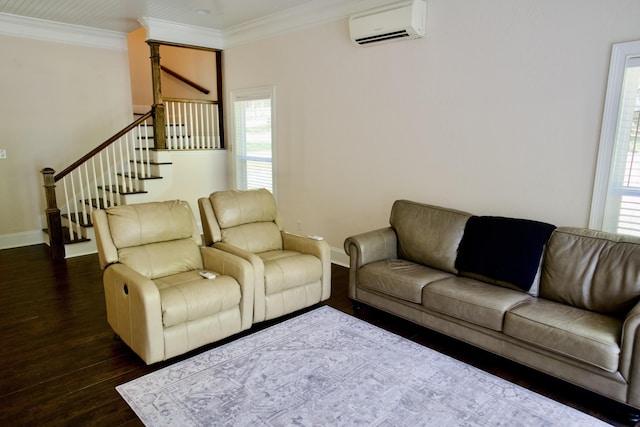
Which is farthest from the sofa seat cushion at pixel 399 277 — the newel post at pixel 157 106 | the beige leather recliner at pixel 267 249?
the newel post at pixel 157 106

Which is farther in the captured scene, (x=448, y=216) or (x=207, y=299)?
(x=448, y=216)

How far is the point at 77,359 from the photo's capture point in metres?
2.91

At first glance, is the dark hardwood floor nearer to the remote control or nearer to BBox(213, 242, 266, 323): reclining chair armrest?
BBox(213, 242, 266, 323): reclining chair armrest

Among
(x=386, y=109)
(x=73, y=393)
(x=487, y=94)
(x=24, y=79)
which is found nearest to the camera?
(x=73, y=393)

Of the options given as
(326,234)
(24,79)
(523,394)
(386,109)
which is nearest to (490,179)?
(386,109)

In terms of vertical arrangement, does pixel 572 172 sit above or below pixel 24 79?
below

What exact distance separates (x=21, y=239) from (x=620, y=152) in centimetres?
693

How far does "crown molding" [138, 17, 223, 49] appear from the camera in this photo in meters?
5.64

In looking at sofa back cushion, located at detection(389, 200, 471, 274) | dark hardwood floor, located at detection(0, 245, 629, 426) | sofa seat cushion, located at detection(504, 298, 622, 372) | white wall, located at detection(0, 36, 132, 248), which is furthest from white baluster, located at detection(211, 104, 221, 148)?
sofa seat cushion, located at detection(504, 298, 622, 372)

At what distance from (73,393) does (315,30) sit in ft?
14.0

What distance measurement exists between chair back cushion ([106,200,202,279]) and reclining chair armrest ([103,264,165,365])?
0.68 feet

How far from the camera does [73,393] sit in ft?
8.27

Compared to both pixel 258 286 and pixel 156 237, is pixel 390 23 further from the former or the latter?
pixel 156 237

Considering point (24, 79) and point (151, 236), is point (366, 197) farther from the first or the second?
point (24, 79)
